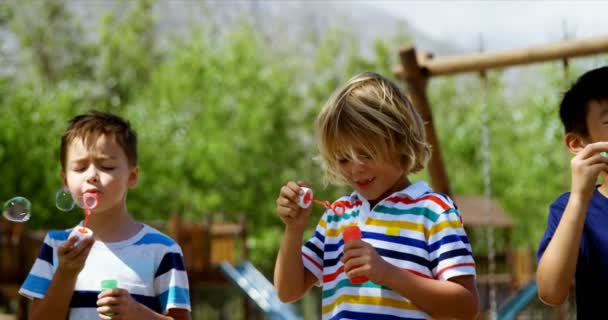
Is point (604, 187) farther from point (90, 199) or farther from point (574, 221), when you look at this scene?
point (90, 199)

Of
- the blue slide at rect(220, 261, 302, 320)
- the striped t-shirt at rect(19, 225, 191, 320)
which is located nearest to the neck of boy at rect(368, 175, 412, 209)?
the striped t-shirt at rect(19, 225, 191, 320)

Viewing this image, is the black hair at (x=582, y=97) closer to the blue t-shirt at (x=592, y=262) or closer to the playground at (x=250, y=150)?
the blue t-shirt at (x=592, y=262)

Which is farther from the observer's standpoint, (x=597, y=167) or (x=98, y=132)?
(x=98, y=132)

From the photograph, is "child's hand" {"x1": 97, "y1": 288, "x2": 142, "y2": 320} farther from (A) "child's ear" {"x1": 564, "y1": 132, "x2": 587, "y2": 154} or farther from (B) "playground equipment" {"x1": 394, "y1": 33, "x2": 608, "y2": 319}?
(B) "playground equipment" {"x1": 394, "y1": 33, "x2": 608, "y2": 319}

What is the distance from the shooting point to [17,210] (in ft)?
11.0

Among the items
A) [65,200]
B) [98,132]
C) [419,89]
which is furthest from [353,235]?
[419,89]

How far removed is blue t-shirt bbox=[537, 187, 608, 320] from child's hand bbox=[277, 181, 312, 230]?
77cm

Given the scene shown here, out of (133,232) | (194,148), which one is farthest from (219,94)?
(133,232)

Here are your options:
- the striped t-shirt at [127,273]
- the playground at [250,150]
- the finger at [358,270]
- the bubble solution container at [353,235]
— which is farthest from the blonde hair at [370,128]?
the playground at [250,150]

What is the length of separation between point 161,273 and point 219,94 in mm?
28111

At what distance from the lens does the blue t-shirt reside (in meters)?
2.59

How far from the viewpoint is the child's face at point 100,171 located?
Result: 2.90 metres

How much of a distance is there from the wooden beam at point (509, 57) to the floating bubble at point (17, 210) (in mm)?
2913

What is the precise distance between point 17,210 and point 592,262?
2.14 metres
